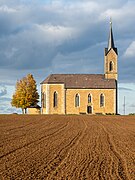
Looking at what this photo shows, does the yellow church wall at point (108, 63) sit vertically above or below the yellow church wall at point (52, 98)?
above

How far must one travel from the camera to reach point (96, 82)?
9450 cm

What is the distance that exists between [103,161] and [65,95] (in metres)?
77.6

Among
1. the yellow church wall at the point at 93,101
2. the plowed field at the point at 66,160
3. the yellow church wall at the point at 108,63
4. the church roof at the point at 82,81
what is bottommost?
the plowed field at the point at 66,160

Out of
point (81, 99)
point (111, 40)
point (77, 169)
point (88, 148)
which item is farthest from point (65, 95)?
point (77, 169)

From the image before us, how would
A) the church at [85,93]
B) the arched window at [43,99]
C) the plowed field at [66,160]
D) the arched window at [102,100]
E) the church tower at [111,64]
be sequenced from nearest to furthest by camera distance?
1. the plowed field at [66,160]
2. the arched window at [102,100]
3. the church at [85,93]
4. the church tower at [111,64]
5. the arched window at [43,99]

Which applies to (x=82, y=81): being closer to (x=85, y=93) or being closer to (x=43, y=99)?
(x=85, y=93)

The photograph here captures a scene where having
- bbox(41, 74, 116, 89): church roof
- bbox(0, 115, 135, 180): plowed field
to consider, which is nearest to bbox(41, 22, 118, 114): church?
bbox(41, 74, 116, 89): church roof

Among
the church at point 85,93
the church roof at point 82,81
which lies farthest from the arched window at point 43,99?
the church roof at point 82,81

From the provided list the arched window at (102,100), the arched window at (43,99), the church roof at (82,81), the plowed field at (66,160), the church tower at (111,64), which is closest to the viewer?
the plowed field at (66,160)

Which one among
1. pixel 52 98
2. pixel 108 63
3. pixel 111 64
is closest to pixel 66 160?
pixel 52 98

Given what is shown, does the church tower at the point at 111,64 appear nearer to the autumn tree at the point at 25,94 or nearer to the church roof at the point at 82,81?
the church roof at the point at 82,81

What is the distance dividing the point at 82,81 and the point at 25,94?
13.1m

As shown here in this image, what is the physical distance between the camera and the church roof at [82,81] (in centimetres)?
9369

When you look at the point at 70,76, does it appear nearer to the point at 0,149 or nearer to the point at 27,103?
the point at 27,103
